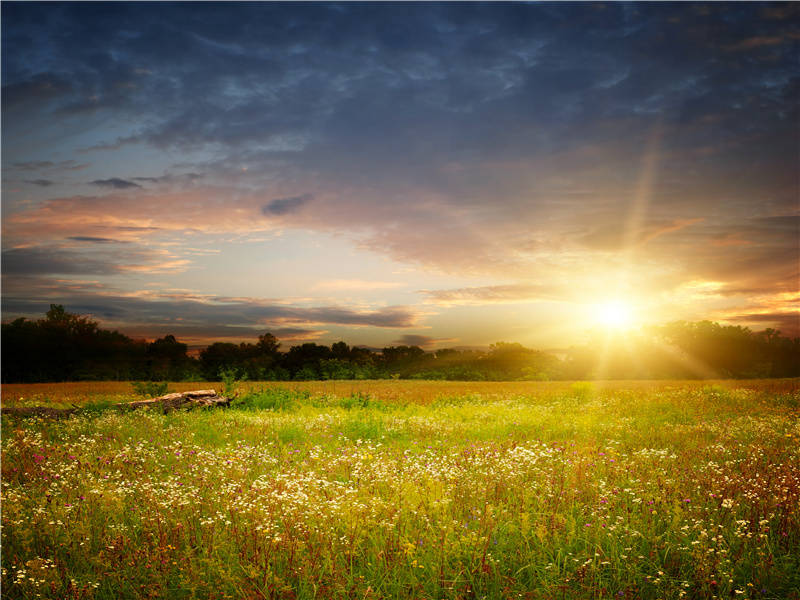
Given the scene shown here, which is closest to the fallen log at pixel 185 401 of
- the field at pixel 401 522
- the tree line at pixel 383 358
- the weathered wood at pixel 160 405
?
the weathered wood at pixel 160 405

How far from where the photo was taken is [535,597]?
14.6 feet

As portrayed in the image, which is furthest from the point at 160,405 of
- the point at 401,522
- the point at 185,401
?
the point at 401,522

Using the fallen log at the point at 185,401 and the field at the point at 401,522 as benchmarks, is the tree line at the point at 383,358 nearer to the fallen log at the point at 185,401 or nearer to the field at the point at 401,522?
the fallen log at the point at 185,401

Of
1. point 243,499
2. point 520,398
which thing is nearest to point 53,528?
point 243,499

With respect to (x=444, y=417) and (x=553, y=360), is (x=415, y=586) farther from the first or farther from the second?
(x=553, y=360)

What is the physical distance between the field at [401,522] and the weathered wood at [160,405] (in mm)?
4836

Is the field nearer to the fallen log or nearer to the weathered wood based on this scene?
the weathered wood

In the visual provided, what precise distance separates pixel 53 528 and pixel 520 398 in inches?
728

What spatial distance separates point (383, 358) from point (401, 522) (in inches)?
2337

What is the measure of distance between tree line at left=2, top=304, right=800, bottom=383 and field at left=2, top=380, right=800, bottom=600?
37.8 meters

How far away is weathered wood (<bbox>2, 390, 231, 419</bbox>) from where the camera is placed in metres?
14.4

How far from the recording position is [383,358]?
64625 mm

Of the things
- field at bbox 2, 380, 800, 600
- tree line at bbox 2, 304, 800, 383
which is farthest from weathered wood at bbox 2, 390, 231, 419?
tree line at bbox 2, 304, 800, 383

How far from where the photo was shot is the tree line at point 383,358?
49750 mm
